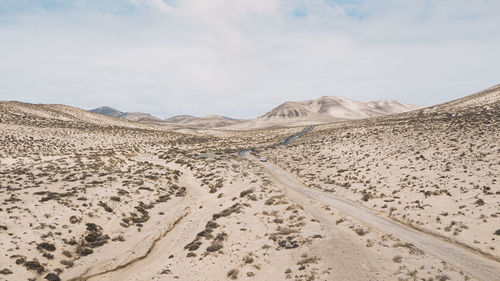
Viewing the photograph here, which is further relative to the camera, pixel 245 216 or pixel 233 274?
pixel 245 216

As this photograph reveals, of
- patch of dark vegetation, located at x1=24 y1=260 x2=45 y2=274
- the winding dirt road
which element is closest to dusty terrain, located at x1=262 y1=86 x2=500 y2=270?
the winding dirt road

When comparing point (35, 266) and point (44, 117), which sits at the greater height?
point (44, 117)

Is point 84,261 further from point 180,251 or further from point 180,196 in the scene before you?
point 180,196

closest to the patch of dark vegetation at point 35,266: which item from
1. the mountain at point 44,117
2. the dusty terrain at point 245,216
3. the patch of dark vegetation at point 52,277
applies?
the dusty terrain at point 245,216

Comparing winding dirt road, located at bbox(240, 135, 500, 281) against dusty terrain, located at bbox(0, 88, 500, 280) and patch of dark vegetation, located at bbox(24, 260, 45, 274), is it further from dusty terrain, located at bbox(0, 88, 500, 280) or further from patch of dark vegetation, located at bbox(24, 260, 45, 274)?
patch of dark vegetation, located at bbox(24, 260, 45, 274)

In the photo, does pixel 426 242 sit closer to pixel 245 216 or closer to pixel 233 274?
pixel 233 274

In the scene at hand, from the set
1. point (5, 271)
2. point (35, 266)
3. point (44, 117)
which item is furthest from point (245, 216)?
point (44, 117)

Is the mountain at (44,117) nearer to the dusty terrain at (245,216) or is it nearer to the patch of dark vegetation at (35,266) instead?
the dusty terrain at (245,216)
